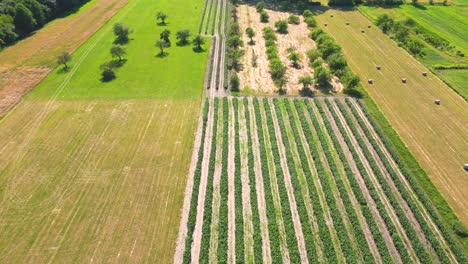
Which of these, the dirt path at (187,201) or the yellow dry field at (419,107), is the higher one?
the yellow dry field at (419,107)

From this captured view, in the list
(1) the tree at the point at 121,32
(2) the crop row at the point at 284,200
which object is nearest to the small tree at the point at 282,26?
(2) the crop row at the point at 284,200

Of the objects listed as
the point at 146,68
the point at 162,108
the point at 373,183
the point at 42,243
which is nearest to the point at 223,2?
the point at 146,68

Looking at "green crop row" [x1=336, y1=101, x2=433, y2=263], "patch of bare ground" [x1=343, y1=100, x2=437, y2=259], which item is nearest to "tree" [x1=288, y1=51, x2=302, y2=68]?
"green crop row" [x1=336, y1=101, x2=433, y2=263]

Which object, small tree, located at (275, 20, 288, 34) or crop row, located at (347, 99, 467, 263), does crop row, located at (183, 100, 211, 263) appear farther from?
small tree, located at (275, 20, 288, 34)

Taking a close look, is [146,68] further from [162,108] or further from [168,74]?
[162,108]

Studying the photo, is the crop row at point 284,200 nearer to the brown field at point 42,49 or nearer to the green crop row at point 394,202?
the green crop row at point 394,202
